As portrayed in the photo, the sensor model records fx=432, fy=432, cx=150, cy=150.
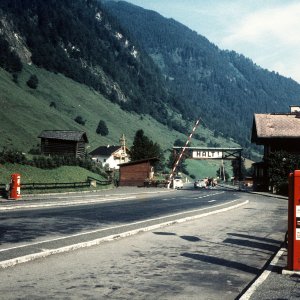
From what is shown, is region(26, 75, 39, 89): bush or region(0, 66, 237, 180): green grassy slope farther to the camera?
region(26, 75, 39, 89): bush

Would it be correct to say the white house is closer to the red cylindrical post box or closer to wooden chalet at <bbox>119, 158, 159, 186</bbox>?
wooden chalet at <bbox>119, 158, 159, 186</bbox>

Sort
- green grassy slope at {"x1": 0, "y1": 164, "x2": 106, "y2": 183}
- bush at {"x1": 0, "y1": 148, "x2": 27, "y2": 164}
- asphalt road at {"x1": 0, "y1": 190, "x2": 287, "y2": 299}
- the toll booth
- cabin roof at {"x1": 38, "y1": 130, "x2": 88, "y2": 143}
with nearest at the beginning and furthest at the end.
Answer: asphalt road at {"x1": 0, "y1": 190, "x2": 287, "y2": 299}, the toll booth, green grassy slope at {"x1": 0, "y1": 164, "x2": 106, "y2": 183}, bush at {"x1": 0, "y1": 148, "x2": 27, "y2": 164}, cabin roof at {"x1": 38, "y1": 130, "x2": 88, "y2": 143}

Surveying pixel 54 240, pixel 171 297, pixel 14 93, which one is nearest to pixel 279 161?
pixel 54 240

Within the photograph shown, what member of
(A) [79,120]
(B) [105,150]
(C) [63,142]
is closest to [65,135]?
(C) [63,142]

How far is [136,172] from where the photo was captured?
6625 cm

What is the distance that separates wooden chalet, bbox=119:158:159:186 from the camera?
66.1 m

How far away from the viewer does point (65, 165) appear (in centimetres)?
4894

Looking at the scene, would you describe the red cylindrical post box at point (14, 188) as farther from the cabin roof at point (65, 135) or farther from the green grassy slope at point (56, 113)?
the green grassy slope at point (56, 113)

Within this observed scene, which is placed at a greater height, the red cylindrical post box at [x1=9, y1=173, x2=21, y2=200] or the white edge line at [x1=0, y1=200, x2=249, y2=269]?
the red cylindrical post box at [x1=9, y1=173, x2=21, y2=200]

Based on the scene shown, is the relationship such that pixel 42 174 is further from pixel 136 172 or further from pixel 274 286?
pixel 274 286

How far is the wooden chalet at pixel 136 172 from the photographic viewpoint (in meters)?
66.1

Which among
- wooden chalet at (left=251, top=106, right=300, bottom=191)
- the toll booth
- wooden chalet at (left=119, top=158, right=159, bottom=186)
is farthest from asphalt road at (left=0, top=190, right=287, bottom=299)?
wooden chalet at (left=119, top=158, right=159, bottom=186)

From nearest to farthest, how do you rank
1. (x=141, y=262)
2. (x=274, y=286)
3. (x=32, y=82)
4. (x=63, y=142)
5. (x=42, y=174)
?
(x=274, y=286) < (x=141, y=262) < (x=42, y=174) < (x=63, y=142) < (x=32, y=82)

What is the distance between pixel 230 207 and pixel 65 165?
28.6 meters
